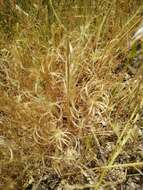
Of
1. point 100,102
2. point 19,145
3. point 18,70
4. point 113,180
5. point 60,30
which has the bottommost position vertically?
point 113,180

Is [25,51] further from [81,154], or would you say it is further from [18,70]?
[81,154]

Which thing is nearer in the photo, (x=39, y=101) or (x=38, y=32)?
(x=39, y=101)

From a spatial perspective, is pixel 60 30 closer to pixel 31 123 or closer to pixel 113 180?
pixel 31 123

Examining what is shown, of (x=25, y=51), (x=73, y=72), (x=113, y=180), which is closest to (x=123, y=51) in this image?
(x=73, y=72)

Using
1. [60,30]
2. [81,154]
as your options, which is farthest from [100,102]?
[60,30]

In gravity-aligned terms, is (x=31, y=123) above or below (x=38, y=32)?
below

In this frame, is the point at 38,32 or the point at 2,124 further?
the point at 38,32
